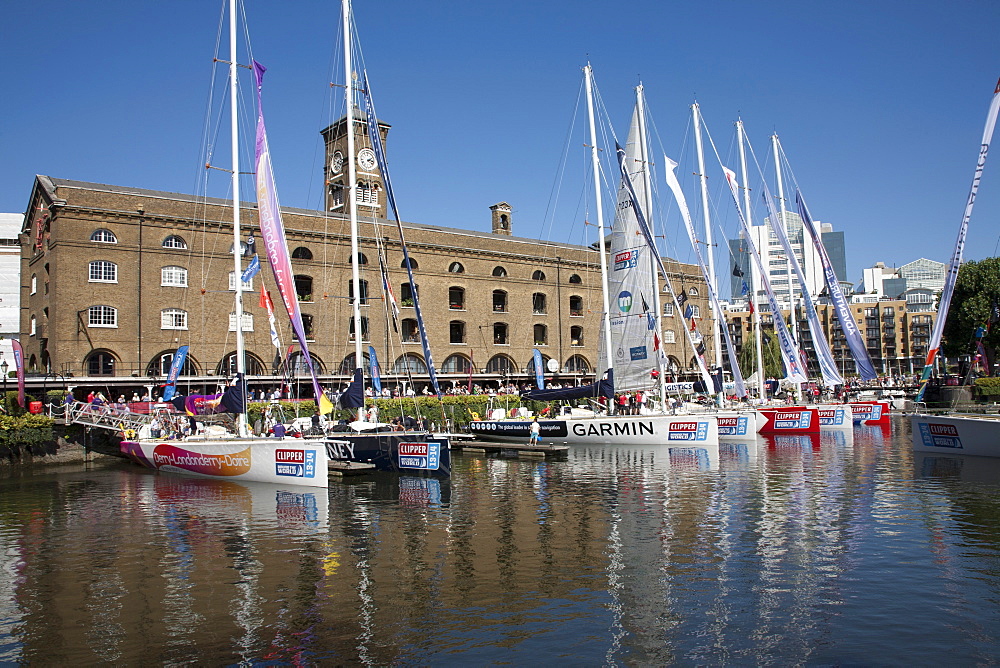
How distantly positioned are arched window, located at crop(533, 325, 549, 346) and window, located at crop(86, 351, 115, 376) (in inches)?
1223

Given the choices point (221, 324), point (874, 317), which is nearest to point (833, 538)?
point (221, 324)

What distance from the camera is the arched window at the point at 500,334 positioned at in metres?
58.2

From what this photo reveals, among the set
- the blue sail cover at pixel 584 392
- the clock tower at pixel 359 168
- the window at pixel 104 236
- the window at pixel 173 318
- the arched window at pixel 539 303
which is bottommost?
the blue sail cover at pixel 584 392

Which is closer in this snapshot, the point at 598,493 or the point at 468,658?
the point at 468,658

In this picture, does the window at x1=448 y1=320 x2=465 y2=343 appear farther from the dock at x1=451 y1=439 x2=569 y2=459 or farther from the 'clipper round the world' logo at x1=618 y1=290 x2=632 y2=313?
the 'clipper round the world' logo at x1=618 y1=290 x2=632 y2=313

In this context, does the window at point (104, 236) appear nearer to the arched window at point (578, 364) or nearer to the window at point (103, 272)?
the window at point (103, 272)

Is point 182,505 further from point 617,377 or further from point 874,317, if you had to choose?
point 874,317

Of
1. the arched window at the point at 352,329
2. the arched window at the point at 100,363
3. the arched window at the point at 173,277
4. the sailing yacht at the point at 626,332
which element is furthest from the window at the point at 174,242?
the sailing yacht at the point at 626,332

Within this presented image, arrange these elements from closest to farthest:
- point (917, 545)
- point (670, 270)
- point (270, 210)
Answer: point (917, 545)
point (270, 210)
point (670, 270)

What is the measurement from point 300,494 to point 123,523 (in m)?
4.92

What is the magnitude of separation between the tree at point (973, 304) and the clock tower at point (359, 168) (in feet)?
160

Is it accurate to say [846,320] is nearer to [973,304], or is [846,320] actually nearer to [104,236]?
[973,304]

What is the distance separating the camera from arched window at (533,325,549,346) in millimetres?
60719

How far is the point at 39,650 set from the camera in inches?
392
